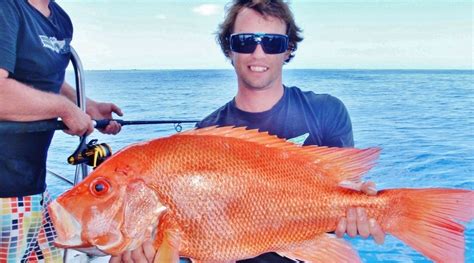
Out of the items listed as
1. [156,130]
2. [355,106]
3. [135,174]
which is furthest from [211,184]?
[355,106]

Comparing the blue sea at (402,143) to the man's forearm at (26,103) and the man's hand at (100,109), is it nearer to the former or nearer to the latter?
the man's hand at (100,109)

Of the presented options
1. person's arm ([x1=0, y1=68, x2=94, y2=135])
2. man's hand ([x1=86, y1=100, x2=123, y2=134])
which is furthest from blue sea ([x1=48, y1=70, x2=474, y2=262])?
person's arm ([x1=0, y1=68, x2=94, y2=135])

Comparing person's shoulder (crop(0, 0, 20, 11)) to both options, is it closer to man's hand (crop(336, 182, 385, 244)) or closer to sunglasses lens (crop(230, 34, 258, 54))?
sunglasses lens (crop(230, 34, 258, 54))

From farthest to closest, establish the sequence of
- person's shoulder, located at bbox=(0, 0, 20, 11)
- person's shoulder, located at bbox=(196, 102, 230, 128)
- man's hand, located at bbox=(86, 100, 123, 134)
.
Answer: man's hand, located at bbox=(86, 100, 123, 134) → person's shoulder, located at bbox=(196, 102, 230, 128) → person's shoulder, located at bbox=(0, 0, 20, 11)

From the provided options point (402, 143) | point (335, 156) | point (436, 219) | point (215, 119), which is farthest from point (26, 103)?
point (402, 143)

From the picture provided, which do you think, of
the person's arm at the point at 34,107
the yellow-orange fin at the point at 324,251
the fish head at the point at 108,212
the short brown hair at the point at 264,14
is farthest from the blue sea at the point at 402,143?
the fish head at the point at 108,212

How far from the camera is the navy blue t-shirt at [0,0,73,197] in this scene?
216cm

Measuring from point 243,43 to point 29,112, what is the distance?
3.65 feet

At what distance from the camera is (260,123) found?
2.48 meters

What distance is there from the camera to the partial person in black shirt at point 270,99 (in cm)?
244

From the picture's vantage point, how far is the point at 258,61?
2467 millimetres

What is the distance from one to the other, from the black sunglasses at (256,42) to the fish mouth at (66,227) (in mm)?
1250

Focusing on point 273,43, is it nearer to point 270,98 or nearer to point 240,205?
point 270,98

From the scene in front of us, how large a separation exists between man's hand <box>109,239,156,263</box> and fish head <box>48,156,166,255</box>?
0.11 feet
